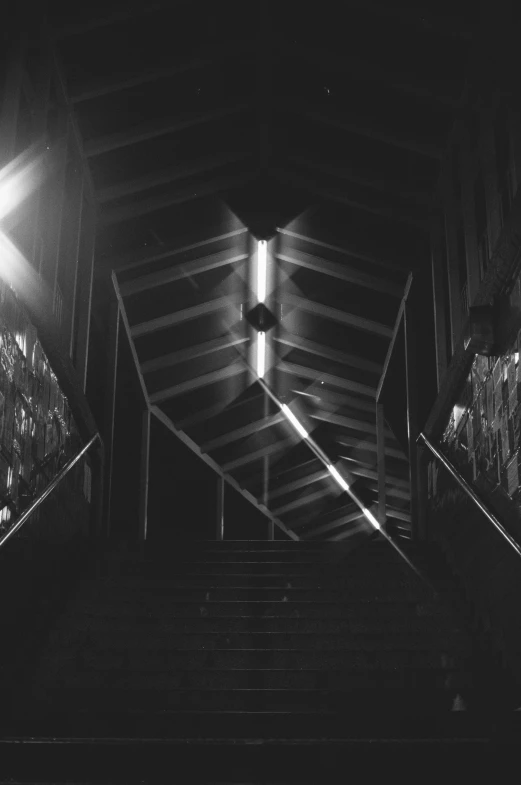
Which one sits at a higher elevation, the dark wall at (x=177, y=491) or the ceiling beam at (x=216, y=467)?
the ceiling beam at (x=216, y=467)

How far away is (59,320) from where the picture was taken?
690 centimetres

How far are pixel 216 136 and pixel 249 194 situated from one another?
93cm

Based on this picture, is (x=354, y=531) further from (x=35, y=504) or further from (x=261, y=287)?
(x=35, y=504)

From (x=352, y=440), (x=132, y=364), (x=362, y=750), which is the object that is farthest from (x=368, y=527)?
(x=362, y=750)

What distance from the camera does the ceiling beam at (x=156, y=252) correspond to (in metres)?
9.14

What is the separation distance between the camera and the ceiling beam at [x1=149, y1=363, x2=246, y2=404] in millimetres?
12133

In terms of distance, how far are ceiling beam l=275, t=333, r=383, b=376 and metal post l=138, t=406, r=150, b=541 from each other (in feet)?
6.39

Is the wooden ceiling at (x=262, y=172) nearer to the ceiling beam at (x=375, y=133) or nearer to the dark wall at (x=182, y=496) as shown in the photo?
the ceiling beam at (x=375, y=133)

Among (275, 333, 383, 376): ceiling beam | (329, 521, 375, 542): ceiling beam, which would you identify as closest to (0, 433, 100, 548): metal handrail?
(275, 333, 383, 376): ceiling beam

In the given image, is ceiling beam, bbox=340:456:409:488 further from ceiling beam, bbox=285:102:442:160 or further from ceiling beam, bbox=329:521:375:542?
ceiling beam, bbox=285:102:442:160

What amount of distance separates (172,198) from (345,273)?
6.54 feet

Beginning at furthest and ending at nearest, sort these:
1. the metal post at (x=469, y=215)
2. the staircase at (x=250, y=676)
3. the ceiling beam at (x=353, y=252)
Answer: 1. the ceiling beam at (x=353, y=252)
2. the metal post at (x=469, y=215)
3. the staircase at (x=250, y=676)

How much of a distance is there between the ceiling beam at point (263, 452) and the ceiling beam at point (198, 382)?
238cm

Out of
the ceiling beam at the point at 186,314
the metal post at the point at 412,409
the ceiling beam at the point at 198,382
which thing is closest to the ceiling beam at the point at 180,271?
the ceiling beam at the point at 186,314
